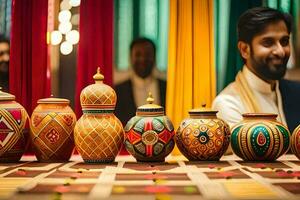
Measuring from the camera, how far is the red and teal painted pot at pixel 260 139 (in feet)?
6.46

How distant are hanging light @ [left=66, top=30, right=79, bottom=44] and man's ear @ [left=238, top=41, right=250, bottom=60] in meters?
1.04

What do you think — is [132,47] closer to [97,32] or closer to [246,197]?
[97,32]

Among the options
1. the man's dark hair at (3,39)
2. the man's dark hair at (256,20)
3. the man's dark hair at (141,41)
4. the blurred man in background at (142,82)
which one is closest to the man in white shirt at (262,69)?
the man's dark hair at (256,20)

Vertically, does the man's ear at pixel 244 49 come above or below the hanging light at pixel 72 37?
below

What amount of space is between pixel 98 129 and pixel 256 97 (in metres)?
1.22

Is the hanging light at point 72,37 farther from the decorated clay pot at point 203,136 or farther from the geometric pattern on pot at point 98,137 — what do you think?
the decorated clay pot at point 203,136

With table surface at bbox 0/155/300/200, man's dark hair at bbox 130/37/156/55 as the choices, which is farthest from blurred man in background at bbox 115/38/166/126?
table surface at bbox 0/155/300/200

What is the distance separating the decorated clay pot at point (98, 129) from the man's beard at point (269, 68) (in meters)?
1.13

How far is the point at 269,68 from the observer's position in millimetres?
→ 2764

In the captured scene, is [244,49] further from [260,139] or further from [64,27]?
[64,27]

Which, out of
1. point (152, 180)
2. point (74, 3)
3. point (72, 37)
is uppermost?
point (74, 3)

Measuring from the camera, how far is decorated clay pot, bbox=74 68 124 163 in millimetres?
1957

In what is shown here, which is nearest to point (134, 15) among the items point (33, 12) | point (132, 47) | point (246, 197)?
point (132, 47)

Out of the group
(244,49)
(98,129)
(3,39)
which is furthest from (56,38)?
(244,49)
